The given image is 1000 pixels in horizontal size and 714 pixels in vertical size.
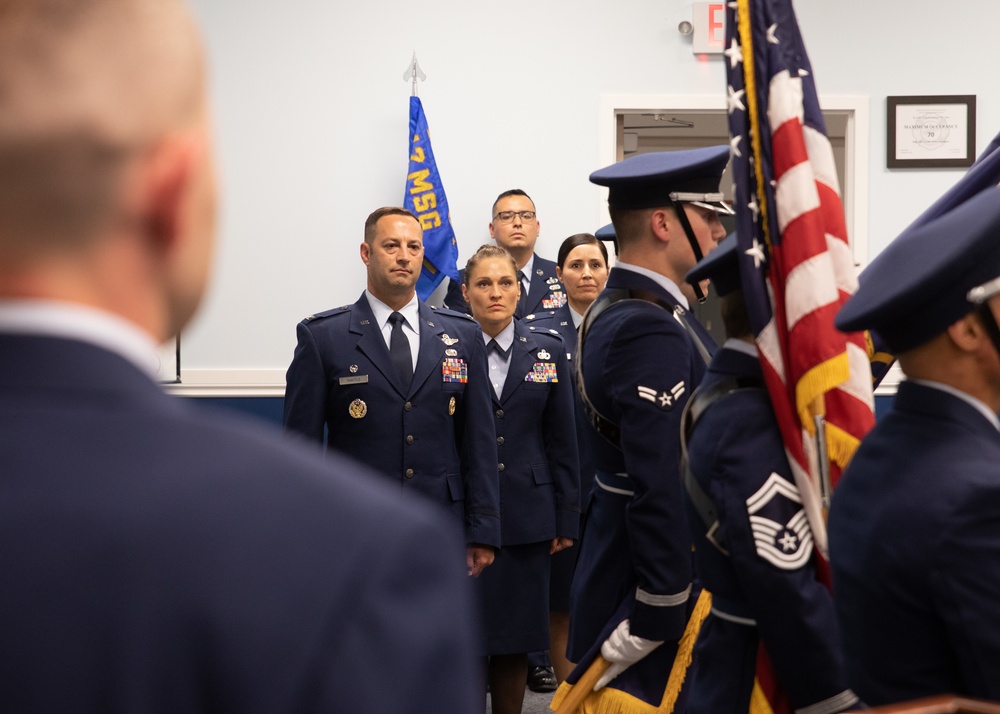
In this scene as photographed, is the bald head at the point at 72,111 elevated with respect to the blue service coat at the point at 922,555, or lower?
elevated

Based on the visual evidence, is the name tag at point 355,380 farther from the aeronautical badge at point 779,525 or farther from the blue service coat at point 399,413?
the aeronautical badge at point 779,525

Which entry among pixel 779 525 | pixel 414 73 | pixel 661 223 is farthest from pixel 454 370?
pixel 414 73

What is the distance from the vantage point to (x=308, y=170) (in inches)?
230

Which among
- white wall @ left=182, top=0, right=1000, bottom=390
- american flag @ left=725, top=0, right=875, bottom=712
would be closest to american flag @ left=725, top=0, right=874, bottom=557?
american flag @ left=725, top=0, right=875, bottom=712

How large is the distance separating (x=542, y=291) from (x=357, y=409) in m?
2.04

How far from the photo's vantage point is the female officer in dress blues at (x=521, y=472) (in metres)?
3.61

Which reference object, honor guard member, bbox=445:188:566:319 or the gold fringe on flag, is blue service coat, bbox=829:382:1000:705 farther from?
honor guard member, bbox=445:188:566:319

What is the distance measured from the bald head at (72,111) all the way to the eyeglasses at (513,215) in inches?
197

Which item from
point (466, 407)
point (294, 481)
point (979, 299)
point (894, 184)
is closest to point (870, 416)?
point (979, 299)

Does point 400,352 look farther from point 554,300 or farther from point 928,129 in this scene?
point 928,129

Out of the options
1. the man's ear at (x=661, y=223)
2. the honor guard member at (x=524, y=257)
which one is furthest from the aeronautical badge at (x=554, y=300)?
the man's ear at (x=661, y=223)

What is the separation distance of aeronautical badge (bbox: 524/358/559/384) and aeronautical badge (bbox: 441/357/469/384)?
0.34 metres

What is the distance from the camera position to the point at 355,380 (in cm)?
348

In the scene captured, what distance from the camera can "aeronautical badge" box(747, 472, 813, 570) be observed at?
5.58 ft
